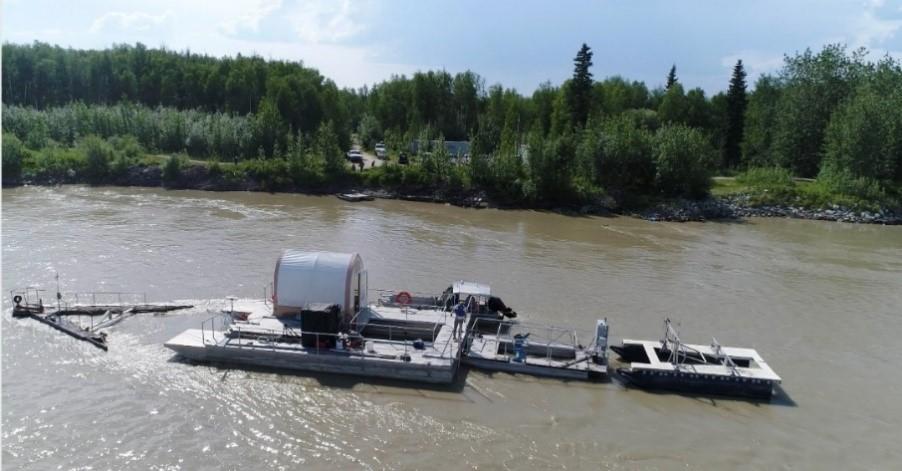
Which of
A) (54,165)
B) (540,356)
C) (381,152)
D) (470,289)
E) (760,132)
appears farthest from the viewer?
(381,152)

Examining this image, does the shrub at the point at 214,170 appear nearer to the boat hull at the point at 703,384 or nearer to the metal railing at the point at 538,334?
the metal railing at the point at 538,334

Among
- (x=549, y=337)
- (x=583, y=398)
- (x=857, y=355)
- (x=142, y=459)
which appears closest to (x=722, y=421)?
(x=583, y=398)

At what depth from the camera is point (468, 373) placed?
19.8m

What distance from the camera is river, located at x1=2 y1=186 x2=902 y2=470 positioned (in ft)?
51.1

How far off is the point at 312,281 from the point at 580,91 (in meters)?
57.6

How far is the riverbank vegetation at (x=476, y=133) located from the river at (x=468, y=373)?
49.4 ft

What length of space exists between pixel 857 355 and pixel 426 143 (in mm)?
50089

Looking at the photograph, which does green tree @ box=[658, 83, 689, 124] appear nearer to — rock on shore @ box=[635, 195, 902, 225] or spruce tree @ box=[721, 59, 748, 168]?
spruce tree @ box=[721, 59, 748, 168]

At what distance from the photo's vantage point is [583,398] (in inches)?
729

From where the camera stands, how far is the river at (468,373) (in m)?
15.6

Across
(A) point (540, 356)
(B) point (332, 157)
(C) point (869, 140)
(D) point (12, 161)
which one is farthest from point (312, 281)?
(C) point (869, 140)

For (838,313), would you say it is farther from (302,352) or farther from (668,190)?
(668,190)

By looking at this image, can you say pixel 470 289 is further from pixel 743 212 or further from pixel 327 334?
pixel 743 212

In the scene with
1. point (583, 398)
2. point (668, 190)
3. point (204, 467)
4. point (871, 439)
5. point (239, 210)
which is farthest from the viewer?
point (668, 190)
